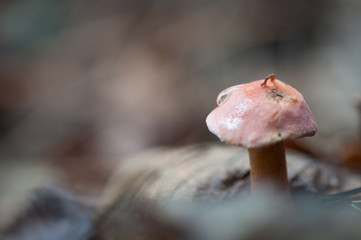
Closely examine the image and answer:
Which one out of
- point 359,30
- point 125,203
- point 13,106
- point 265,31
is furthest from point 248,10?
point 125,203

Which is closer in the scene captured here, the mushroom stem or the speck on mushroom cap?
the speck on mushroom cap

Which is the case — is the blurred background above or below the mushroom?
above

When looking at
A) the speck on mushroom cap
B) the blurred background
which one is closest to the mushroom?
the speck on mushroom cap

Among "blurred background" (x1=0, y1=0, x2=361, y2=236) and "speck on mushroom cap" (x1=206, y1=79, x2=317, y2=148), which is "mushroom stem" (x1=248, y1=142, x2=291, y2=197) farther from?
"blurred background" (x1=0, y1=0, x2=361, y2=236)

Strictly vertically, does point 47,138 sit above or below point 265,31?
below

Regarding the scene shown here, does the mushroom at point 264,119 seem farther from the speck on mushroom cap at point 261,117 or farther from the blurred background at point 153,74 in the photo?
the blurred background at point 153,74

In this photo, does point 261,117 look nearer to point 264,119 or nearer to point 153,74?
point 264,119

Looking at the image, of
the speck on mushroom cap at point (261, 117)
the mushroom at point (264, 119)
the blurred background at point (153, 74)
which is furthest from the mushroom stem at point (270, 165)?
the blurred background at point (153, 74)

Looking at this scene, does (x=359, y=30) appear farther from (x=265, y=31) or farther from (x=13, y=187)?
(x=13, y=187)
